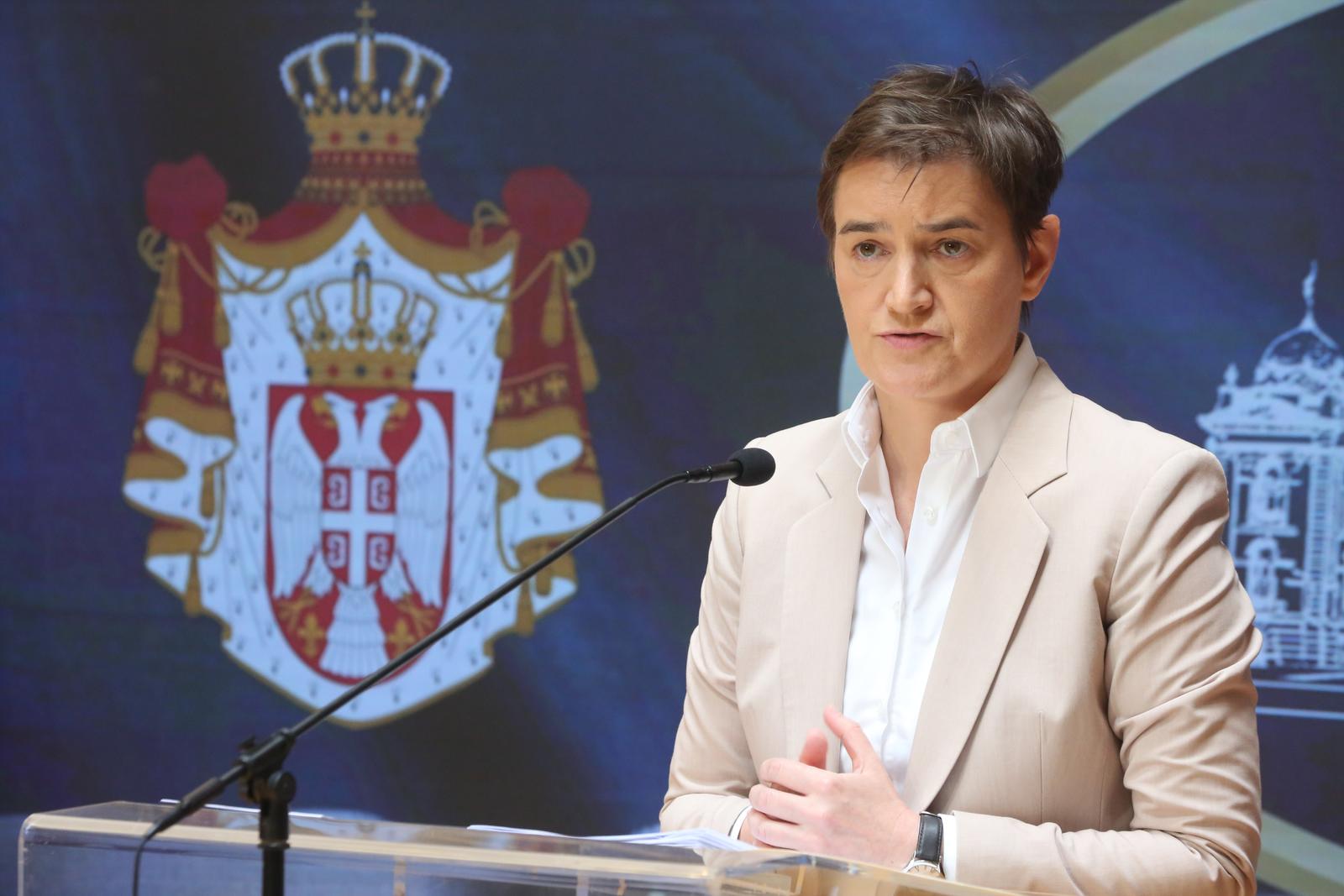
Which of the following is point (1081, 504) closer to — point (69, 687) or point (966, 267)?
point (966, 267)

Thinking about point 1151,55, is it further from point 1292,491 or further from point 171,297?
point 171,297

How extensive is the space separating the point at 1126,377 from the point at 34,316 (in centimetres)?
267

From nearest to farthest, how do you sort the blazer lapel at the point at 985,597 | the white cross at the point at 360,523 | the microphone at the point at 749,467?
the microphone at the point at 749,467 < the blazer lapel at the point at 985,597 < the white cross at the point at 360,523

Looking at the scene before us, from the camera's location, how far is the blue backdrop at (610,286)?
2.82 meters

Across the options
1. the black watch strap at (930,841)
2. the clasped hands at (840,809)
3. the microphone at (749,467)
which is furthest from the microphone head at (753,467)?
the black watch strap at (930,841)

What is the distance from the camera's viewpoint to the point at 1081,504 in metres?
1.63

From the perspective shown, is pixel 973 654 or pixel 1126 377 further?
pixel 1126 377

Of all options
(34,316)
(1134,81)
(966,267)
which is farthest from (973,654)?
(34,316)

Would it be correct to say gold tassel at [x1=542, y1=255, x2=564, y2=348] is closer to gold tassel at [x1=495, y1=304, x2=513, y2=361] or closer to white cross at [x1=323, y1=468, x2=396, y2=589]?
gold tassel at [x1=495, y1=304, x2=513, y2=361]

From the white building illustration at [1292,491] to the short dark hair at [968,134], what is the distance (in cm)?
131

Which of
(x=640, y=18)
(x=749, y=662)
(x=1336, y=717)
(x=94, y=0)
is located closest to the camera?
(x=749, y=662)

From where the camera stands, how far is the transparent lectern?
1179mm

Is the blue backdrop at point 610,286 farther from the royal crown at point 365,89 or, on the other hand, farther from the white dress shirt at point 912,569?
the white dress shirt at point 912,569

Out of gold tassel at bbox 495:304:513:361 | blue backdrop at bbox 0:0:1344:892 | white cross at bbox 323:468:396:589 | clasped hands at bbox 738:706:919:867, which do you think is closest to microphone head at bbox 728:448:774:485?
clasped hands at bbox 738:706:919:867
